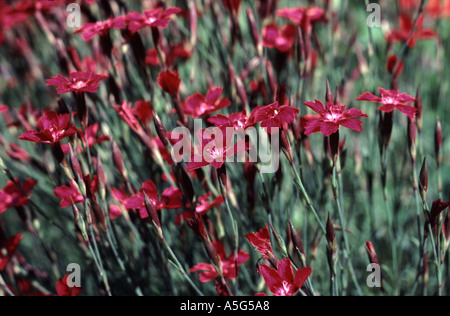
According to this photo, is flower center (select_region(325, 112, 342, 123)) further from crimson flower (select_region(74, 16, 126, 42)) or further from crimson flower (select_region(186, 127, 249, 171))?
crimson flower (select_region(74, 16, 126, 42))

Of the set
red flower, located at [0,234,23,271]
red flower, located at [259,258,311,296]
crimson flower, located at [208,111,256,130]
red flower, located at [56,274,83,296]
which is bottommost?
red flower, located at [56,274,83,296]

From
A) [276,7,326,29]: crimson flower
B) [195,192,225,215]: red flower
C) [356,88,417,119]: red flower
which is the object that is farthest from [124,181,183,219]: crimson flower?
[276,7,326,29]: crimson flower

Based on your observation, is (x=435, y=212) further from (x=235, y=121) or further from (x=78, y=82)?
(x=78, y=82)

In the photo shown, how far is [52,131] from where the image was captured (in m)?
0.97

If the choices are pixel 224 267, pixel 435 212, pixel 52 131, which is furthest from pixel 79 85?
pixel 435 212

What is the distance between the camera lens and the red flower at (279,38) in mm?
1251

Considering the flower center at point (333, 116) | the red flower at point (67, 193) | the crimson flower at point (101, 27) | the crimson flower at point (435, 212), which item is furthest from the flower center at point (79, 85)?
the crimson flower at point (435, 212)

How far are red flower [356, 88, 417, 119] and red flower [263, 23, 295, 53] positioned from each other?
0.34m

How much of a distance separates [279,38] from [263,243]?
0.66 metres

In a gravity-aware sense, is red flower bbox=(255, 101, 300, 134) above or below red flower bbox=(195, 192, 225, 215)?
above

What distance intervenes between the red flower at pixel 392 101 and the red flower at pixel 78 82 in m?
0.60

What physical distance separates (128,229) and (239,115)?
62 centimetres

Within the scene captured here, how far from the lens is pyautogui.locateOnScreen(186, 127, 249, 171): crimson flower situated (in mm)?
857

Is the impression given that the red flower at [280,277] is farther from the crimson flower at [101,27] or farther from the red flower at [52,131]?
the crimson flower at [101,27]
